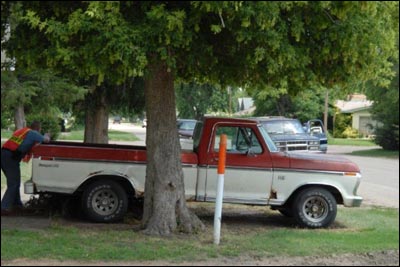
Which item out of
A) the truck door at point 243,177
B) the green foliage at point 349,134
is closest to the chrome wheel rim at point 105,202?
the truck door at point 243,177

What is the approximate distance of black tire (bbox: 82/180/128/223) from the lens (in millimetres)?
9812

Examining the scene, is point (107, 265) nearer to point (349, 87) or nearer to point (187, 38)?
point (187, 38)

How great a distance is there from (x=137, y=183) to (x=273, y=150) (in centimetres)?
226

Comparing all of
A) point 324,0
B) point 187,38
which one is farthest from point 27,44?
point 324,0

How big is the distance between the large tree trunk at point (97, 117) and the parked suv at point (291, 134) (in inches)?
289

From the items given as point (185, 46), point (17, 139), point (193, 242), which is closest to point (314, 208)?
point (193, 242)

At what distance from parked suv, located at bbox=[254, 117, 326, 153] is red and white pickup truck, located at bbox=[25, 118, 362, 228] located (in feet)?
38.7

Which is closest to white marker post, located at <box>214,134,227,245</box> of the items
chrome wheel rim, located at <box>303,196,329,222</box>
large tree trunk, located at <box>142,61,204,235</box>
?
large tree trunk, located at <box>142,61,204,235</box>

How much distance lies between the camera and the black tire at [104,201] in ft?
32.2

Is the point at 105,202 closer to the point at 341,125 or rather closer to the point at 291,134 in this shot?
the point at 291,134

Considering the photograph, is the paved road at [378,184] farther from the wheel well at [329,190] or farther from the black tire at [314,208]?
the black tire at [314,208]

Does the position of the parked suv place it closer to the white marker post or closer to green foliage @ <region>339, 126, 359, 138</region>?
green foliage @ <region>339, 126, 359, 138</region>

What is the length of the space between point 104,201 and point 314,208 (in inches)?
132

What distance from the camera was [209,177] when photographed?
993cm
